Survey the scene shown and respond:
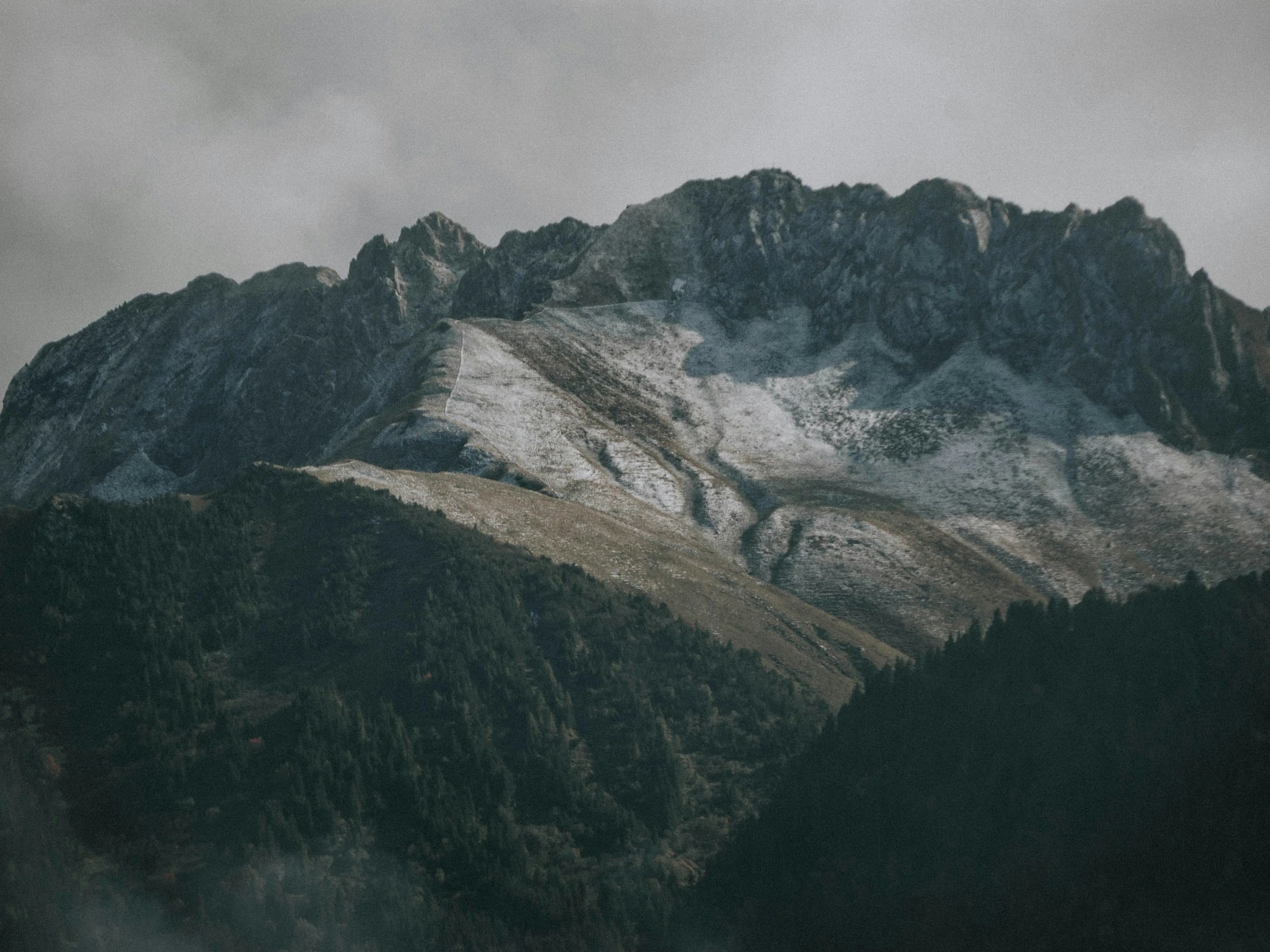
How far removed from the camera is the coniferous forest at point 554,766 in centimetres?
9112

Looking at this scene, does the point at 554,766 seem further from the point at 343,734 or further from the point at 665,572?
the point at 665,572

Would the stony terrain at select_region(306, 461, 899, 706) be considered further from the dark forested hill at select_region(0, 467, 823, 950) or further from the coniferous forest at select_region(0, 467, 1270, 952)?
the coniferous forest at select_region(0, 467, 1270, 952)

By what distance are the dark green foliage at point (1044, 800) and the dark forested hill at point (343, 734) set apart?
9738 mm

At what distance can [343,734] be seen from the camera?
111 m

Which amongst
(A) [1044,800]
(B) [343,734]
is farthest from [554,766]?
(A) [1044,800]

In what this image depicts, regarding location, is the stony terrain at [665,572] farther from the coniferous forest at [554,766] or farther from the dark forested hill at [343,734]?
the coniferous forest at [554,766]

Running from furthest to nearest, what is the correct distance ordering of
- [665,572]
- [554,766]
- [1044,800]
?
[665,572], [554,766], [1044,800]

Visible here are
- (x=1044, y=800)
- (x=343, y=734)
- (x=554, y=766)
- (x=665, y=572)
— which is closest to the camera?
(x=1044, y=800)

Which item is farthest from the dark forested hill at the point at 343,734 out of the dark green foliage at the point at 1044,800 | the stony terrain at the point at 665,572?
the dark green foliage at the point at 1044,800

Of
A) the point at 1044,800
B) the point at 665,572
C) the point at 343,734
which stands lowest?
the point at 343,734

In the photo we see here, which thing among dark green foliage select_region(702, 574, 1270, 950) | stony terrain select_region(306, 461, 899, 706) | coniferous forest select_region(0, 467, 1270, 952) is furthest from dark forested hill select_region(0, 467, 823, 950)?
dark green foliage select_region(702, 574, 1270, 950)

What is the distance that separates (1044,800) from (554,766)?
141ft

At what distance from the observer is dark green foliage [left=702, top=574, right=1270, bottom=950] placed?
85812 mm

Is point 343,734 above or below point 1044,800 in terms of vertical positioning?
below
